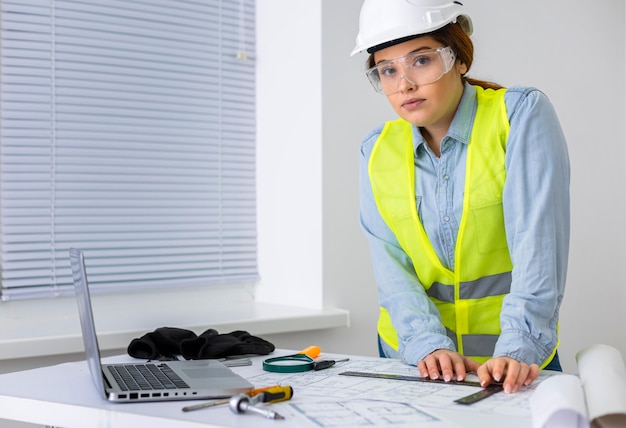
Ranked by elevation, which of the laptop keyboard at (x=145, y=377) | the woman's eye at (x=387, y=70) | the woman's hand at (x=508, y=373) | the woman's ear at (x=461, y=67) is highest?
the woman's ear at (x=461, y=67)

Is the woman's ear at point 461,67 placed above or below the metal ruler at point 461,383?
above

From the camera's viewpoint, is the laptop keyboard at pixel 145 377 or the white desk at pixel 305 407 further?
the laptop keyboard at pixel 145 377

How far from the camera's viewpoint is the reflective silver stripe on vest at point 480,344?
6.33 ft

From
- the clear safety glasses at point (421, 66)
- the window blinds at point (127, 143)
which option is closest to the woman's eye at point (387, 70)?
the clear safety glasses at point (421, 66)

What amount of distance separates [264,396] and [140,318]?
157cm

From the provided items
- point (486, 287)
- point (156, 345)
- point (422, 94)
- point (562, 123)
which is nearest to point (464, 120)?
point (422, 94)

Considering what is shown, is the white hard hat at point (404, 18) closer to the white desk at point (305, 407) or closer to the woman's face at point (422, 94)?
the woman's face at point (422, 94)

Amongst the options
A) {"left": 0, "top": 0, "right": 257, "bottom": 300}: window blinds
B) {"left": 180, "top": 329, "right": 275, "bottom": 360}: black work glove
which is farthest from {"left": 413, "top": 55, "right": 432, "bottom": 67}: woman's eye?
{"left": 0, "top": 0, "right": 257, "bottom": 300}: window blinds

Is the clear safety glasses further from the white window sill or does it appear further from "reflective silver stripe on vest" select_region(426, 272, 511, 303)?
the white window sill

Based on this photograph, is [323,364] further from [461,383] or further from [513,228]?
[513,228]

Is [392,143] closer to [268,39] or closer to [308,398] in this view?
[308,398]

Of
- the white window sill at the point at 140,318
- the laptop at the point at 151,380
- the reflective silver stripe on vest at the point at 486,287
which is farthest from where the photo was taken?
the white window sill at the point at 140,318

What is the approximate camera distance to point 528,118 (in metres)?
1.75

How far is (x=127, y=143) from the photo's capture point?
2.87 meters
